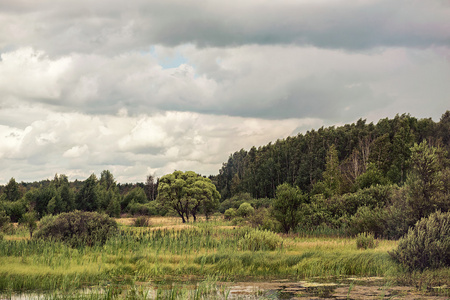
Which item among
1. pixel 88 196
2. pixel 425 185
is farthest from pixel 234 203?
pixel 425 185

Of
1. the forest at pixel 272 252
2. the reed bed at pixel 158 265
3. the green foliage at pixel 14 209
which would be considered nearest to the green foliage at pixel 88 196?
the green foliage at pixel 14 209

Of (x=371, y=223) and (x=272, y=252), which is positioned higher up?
(x=371, y=223)

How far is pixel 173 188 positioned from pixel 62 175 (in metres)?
53.9

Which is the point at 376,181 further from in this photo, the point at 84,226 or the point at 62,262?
the point at 62,262

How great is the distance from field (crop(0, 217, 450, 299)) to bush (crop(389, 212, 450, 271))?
1.75 ft

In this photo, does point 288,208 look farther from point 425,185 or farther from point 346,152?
point 346,152

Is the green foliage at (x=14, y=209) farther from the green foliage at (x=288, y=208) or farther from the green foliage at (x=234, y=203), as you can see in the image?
the green foliage at (x=288, y=208)

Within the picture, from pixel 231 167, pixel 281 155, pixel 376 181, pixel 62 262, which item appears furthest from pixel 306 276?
pixel 231 167

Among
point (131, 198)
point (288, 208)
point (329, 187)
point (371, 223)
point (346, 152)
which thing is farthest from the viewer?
point (131, 198)

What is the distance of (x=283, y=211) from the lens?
3031cm

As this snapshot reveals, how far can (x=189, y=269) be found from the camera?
17.2m

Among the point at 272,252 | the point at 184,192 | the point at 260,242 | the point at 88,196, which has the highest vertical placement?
the point at 184,192

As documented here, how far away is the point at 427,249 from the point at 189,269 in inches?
369

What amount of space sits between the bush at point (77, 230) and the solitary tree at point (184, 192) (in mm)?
22711
